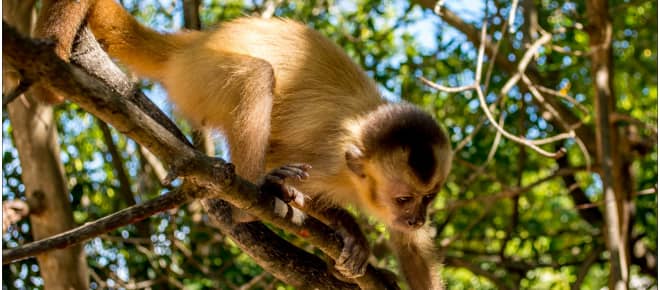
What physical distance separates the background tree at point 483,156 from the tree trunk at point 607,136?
0.03 m

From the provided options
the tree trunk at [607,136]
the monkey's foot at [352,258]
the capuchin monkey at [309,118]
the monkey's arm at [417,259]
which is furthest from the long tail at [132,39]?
the tree trunk at [607,136]

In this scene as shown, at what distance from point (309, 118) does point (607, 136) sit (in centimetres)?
281

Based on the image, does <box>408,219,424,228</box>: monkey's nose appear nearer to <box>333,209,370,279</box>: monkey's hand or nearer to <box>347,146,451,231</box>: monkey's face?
<box>347,146,451,231</box>: monkey's face

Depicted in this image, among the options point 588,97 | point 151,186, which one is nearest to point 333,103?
point 151,186

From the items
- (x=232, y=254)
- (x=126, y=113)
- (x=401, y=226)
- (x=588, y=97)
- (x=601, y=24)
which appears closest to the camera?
(x=126, y=113)

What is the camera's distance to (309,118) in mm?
5613

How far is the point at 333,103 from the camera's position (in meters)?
5.74

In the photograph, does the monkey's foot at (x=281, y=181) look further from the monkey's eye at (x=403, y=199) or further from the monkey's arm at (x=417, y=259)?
the monkey's arm at (x=417, y=259)

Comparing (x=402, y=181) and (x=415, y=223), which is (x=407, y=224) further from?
(x=402, y=181)

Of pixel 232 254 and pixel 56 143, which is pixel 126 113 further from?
pixel 232 254

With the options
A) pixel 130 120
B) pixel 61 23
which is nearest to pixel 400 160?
pixel 61 23

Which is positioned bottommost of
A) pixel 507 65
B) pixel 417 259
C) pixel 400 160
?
pixel 417 259

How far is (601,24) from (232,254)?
460 centimetres

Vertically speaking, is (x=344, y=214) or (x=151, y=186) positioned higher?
(x=344, y=214)
